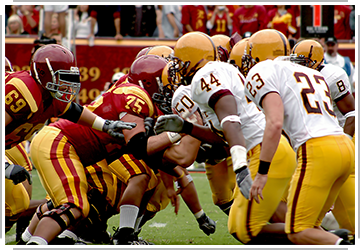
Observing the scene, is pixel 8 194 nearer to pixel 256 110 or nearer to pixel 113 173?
pixel 113 173

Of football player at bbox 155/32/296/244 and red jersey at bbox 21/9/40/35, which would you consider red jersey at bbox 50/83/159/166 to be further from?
red jersey at bbox 21/9/40/35

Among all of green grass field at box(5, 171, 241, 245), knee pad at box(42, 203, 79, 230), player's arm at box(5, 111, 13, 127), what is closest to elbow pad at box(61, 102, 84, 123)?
player's arm at box(5, 111, 13, 127)

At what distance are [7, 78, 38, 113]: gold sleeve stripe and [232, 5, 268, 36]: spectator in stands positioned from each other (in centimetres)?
690

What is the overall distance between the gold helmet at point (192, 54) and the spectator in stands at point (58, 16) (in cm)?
661

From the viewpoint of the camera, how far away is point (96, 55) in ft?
34.2

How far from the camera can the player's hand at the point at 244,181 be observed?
2.86 meters

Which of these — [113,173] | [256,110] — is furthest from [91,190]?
[256,110]

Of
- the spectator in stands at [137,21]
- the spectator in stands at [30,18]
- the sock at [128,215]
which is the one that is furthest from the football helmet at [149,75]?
the spectator in stands at [30,18]

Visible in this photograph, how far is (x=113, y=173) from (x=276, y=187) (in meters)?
1.58

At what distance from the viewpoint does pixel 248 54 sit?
4023 mm

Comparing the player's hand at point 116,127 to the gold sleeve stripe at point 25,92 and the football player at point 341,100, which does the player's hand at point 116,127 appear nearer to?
the gold sleeve stripe at point 25,92

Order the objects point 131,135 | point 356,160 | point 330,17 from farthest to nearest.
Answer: point 330,17 → point 131,135 → point 356,160

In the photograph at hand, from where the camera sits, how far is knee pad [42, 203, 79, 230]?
3.43 meters

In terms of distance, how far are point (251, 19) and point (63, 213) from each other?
7263 mm
